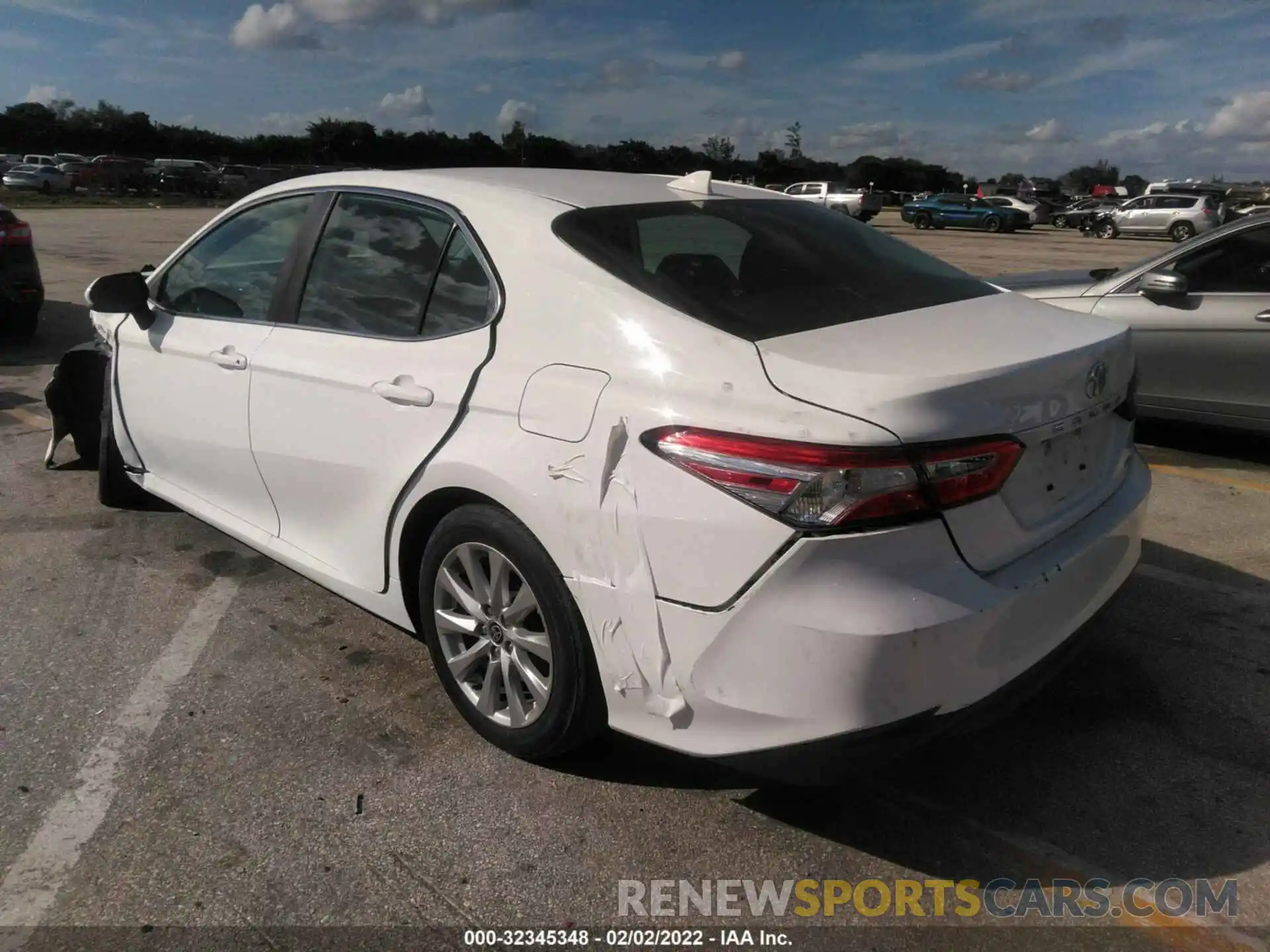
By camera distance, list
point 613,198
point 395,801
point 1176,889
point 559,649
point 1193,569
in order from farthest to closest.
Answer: point 1193,569
point 613,198
point 395,801
point 559,649
point 1176,889

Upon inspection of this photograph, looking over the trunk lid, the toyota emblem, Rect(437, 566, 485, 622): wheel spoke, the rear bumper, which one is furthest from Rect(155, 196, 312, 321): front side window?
the toyota emblem

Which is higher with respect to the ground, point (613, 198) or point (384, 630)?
point (613, 198)

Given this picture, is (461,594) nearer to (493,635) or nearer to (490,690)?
(493,635)

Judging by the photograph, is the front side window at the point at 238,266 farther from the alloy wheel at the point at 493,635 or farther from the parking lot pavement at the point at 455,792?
the alloy wheel at the point at 493,635

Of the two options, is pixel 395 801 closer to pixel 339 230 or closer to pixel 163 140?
pixel 339 230

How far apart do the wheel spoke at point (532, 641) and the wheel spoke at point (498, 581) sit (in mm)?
78

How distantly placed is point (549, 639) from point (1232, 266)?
16.4 feet

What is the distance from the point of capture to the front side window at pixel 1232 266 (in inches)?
217

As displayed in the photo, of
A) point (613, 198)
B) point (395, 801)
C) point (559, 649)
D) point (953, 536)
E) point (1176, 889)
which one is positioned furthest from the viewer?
point (613, 198)

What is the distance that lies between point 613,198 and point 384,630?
1764mm

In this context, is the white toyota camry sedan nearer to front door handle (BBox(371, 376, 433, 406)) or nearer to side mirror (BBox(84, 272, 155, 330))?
front door handle (BBox(371, 376, 433, 406))

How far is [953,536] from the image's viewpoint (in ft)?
7.04

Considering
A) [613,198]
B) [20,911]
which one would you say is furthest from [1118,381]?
[20,911]

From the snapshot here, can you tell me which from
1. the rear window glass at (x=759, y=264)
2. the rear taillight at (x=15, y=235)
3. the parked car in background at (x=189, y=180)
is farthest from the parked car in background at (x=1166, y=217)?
the parked car in background at (x=189, y=180)
